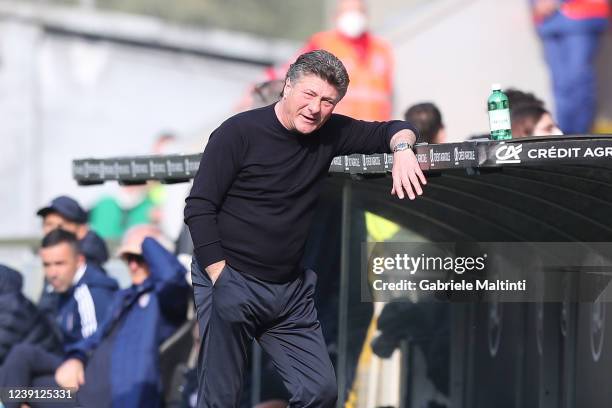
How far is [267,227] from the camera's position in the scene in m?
5.47

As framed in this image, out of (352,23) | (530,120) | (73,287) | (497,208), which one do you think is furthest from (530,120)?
(352,23)

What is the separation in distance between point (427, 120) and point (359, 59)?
512 cm

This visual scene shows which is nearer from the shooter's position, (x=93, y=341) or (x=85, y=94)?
(x=93, y=341)

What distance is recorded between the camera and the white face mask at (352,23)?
12.3 meters

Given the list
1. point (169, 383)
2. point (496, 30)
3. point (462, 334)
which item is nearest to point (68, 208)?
point (169, 383)

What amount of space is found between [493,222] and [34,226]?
13286 millimetres

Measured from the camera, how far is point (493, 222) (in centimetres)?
658

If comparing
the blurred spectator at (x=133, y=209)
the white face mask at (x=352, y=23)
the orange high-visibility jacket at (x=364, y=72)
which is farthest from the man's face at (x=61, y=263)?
the blurred spectator at (x=133, y=209)

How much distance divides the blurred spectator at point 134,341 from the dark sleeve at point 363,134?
2468 mm

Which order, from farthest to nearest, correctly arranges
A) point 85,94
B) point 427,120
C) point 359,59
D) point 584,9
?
point 85,94 → point 584,9 → point 359,59 → point 427,120

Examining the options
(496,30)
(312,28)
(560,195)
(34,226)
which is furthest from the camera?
(312,28)

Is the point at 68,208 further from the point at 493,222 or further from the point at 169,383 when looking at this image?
the point at 493,222

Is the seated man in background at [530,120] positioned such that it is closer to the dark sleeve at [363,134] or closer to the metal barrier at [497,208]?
the metal barrier at [497,208]

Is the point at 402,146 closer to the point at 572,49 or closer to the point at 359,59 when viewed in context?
the point at 359,59
